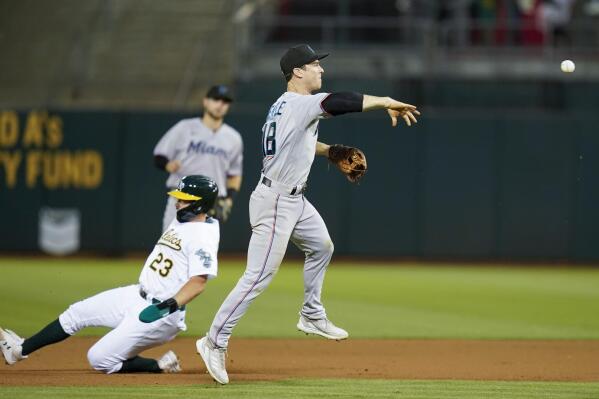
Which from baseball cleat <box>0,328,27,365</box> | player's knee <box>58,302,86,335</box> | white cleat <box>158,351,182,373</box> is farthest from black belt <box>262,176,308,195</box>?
baseball cleat <box>0,328,27,365</box>

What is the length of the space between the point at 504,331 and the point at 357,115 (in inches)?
318

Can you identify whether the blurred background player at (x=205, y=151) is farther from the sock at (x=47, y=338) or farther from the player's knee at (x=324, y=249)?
the sock at (x=47, y=338)

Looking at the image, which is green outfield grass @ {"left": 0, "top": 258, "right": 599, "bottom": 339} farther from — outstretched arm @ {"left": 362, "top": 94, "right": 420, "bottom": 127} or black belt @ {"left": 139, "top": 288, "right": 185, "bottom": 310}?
outstretched arm @ {"left": 362, "top": 94, "right": 420, "bottom": 127}

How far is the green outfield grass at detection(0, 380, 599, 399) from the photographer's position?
622 centimetres

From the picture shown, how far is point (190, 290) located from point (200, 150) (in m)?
4.23

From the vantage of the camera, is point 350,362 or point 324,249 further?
point 350,362

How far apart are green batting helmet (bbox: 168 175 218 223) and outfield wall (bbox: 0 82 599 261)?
1036 centimetres

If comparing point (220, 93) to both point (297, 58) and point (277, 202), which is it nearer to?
point (297, 58)

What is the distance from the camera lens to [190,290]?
646 cm

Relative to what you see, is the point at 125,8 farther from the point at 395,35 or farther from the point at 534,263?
the point at 534,263

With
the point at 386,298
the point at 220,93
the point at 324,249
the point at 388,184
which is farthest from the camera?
the point at 388,184

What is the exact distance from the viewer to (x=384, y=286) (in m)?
14.0

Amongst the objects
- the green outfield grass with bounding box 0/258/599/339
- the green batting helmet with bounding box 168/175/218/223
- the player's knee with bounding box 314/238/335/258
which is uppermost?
the green batting helmet with bounding box 168/175/218/223

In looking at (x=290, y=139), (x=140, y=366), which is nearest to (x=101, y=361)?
(x=140, y=366)
